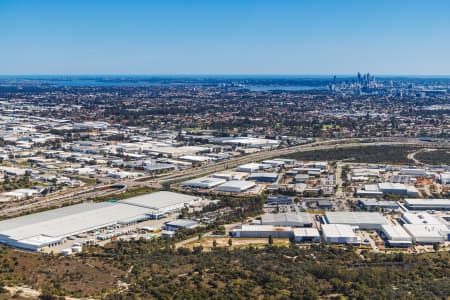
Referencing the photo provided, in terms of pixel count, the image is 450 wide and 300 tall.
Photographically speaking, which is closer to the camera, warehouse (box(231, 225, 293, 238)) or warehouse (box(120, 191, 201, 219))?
warehouse (box(231, 225, 293, 238))

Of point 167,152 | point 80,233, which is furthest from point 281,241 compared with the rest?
point 167,152

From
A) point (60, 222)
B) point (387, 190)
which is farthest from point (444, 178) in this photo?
point (60, 222)

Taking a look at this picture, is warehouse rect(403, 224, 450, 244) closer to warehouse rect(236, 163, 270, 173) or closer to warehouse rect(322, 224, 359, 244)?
warehouse rect(322, 224, 359, 244)

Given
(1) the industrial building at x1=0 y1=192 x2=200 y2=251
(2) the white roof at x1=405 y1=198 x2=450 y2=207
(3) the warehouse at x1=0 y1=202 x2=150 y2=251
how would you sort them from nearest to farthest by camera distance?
1. (3) the warehouse at x1=0 y1=202 x2=150 y2=251
2. (1) the industrial building at x1=0 y1=192 x2=200 y2=251
3. (2) the white roof at x1=405 y1=198 x2=450 y2=207

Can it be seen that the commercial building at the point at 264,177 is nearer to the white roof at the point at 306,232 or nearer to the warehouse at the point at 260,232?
the warehouse at the point at 260,232

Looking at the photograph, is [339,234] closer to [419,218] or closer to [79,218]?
[419,218]

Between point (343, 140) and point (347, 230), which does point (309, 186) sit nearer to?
point (347, 230)

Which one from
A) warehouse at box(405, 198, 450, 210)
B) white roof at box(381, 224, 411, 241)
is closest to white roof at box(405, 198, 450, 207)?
warehouse at box(405, 198, 450, 210)
